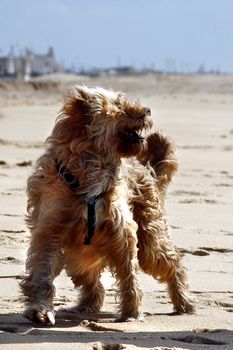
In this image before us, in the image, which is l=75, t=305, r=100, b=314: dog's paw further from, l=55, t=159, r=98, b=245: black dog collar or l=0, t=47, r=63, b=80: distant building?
l=0, t=47, r=63, b=80: distant building

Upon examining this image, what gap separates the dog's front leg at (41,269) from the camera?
6.61 m

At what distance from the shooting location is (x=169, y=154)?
7840 millimetres

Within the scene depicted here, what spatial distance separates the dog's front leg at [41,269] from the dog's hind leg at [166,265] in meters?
0.74

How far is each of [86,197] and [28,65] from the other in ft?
360

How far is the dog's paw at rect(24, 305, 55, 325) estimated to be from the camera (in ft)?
21.2

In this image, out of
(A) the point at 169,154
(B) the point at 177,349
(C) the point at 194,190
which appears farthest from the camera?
(C) the point at 194,190

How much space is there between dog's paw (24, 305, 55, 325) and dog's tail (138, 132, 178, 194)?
5.07ft

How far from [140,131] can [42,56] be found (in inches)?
5461

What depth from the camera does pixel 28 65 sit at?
115438 millimetres

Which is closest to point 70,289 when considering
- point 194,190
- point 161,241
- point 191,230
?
point 161,241

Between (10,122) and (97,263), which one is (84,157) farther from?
(10,122)

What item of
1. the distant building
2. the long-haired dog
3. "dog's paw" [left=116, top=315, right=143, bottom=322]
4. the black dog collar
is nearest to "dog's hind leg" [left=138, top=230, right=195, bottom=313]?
the long-haired dog

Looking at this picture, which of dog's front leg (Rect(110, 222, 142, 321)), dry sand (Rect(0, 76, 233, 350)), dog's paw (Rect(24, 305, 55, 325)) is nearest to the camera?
dry sand (Rect(0, 76, 233, 350))

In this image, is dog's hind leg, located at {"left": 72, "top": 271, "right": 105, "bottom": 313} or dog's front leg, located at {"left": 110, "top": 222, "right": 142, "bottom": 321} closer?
dog's front leg, located at {"left": 110, "top": 222, "right": 142, "bottom": 321}
